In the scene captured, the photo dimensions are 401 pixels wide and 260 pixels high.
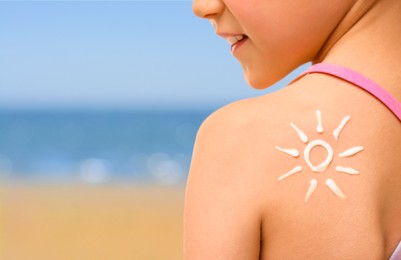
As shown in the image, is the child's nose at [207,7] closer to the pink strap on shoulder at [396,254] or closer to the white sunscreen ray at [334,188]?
the white sunscreen ray at [334,188]

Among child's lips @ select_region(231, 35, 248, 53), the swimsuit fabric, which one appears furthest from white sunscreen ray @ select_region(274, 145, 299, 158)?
child's lips @ select_region(231, 35, 248, 53)

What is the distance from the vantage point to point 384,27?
1.21 metres

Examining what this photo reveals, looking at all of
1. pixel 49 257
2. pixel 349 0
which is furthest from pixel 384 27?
pixel 49 257

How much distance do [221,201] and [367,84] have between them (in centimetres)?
27

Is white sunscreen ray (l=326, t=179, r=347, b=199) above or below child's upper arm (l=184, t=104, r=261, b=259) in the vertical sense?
below

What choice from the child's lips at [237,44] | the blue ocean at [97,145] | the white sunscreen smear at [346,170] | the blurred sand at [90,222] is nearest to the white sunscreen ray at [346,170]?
the white sunscreen smear at [346,170]

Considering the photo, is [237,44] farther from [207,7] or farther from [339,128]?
[339,128]

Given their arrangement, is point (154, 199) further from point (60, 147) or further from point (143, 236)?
point (60, 147)

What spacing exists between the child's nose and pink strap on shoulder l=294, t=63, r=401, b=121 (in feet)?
0.70

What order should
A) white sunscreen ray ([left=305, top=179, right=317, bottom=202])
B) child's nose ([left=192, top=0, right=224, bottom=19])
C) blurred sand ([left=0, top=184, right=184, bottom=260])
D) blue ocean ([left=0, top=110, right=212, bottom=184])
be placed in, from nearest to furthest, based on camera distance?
white sunscreen ray ([left=305, top=179, right=317, bottom=202]) → child's nose ([left=192, top=0, right=224, bottom=19]) → blurred sand ([left=0, top=184, right=184, bottom=260]) → blue ocean ([left=0, top=110, right=212, bottom=184])

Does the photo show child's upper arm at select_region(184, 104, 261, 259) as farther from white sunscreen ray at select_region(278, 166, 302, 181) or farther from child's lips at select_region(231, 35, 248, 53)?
child's lips at select_region(231, 35, 248, 53)

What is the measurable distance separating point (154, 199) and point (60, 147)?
7.61 metres

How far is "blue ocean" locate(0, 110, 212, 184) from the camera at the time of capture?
13766 mm

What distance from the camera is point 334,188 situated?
1.12 meters
